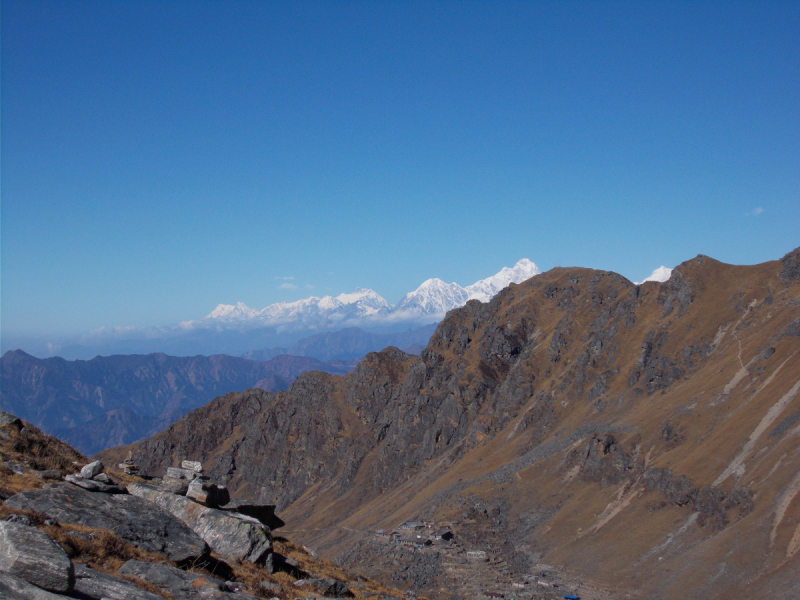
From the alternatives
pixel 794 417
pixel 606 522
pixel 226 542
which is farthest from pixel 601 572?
pixel 226 542

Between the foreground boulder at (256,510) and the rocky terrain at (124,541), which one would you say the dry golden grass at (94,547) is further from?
the foreground boulder at (256,510)

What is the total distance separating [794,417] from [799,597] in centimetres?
4152

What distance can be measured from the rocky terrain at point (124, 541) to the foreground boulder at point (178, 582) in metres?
0.03

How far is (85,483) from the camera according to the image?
22.1 meters

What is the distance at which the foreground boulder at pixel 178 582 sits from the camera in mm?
16781

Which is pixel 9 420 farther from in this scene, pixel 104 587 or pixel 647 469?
pixel 647 469

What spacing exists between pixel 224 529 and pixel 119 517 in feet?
14.8

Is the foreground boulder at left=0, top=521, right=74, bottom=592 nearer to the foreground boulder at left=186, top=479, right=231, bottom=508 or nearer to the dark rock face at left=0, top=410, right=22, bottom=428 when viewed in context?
the foreground boulder at left=186, top=479, right=231, bottom=508

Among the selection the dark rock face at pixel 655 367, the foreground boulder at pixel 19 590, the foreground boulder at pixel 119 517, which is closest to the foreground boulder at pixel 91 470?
the foreground boulder at pixel 119 517

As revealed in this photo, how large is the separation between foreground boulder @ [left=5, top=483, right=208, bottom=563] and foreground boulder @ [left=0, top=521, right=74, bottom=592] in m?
7.51

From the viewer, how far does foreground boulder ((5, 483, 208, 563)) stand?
63.0ft

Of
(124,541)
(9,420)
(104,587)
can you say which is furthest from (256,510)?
(104,587)

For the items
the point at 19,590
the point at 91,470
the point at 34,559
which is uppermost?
the point at 34,559

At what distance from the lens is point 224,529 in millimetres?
23312
